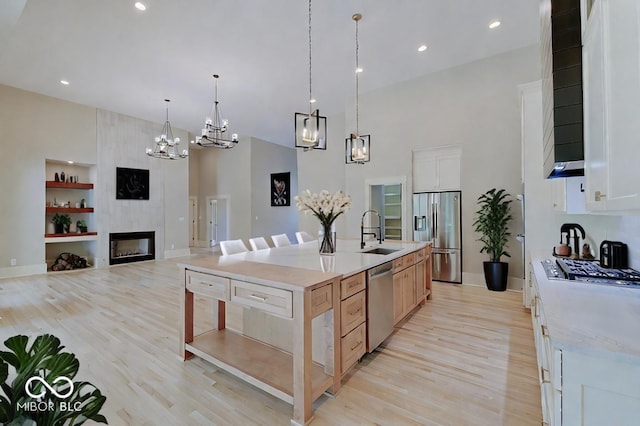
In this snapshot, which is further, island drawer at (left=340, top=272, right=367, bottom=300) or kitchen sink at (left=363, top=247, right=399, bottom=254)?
kitchen sink at (left=363, top=247, right=399, bottom=254)

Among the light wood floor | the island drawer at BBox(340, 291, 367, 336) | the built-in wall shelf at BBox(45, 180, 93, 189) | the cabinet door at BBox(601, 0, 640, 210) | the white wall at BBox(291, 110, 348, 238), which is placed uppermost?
the white wall at BBox(291, 110, 348, 238)

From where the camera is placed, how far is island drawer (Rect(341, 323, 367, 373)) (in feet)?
6.72

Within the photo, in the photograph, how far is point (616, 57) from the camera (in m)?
1.15

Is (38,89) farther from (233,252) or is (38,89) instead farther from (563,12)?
(563,12)

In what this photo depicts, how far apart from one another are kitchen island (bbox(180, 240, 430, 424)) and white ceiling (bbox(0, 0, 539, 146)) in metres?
3.31

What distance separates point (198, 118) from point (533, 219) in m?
8.11

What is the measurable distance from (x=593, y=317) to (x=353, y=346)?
4.83ft

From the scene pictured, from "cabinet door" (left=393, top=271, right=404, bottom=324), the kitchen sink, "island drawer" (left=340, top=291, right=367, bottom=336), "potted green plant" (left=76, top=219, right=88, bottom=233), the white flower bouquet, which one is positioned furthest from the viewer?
"potted green plant" (left=76, top=219, right=88, bottom=233)

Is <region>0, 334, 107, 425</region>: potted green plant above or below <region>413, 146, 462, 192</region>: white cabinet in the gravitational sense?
below

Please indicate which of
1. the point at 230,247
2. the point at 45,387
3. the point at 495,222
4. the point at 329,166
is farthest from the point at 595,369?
the point at 329,166

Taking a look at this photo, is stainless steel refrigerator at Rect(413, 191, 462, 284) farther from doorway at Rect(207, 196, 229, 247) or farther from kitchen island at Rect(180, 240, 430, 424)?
doorway at Rect(207, 196, 229, 247)

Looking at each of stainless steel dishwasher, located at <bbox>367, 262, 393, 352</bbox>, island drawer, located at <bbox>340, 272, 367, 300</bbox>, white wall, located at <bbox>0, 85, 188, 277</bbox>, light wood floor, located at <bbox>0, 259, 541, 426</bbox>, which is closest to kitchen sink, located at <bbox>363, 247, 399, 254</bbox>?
stainless steel dishwasher, located at <bbox>367, 262, 393, 352</bbox>

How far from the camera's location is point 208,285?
2209mm

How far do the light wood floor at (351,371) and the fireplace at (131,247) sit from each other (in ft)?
11.2
